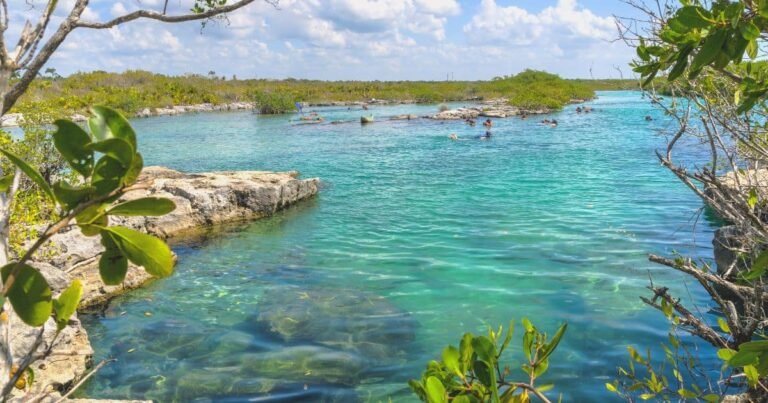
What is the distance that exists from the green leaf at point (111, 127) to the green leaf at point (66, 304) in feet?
1.75

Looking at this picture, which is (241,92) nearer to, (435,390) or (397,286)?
(397,286)

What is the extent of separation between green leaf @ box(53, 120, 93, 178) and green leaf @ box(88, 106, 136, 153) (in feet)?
0.09

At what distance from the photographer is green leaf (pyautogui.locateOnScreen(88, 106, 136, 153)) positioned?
1.00 meters

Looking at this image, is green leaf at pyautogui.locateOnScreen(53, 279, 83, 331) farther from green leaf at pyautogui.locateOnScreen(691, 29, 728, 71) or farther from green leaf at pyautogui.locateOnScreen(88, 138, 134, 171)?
green leaf at pyautogui.locateOnScreen(691, 29, 728, 71)

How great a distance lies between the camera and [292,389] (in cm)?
641

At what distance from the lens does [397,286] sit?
9570mm

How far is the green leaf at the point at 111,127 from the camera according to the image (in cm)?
100

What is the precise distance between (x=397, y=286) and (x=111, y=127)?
8736 millimetres

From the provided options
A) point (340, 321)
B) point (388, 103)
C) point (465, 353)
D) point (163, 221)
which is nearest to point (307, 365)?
point (340, 321)

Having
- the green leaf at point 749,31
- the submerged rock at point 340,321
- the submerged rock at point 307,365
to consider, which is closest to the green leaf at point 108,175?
the green leaf at point 749,31

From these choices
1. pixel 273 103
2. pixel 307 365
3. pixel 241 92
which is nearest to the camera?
pixel 307 365

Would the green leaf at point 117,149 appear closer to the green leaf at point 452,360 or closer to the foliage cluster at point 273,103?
the green leaf at point 452,360

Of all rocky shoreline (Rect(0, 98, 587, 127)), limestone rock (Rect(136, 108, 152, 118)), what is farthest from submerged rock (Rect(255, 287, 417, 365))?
limestone rock (Rect(136, 108, 152, 118))

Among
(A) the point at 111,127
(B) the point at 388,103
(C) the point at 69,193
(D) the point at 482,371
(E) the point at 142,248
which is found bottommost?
(D) the point at 482,371
